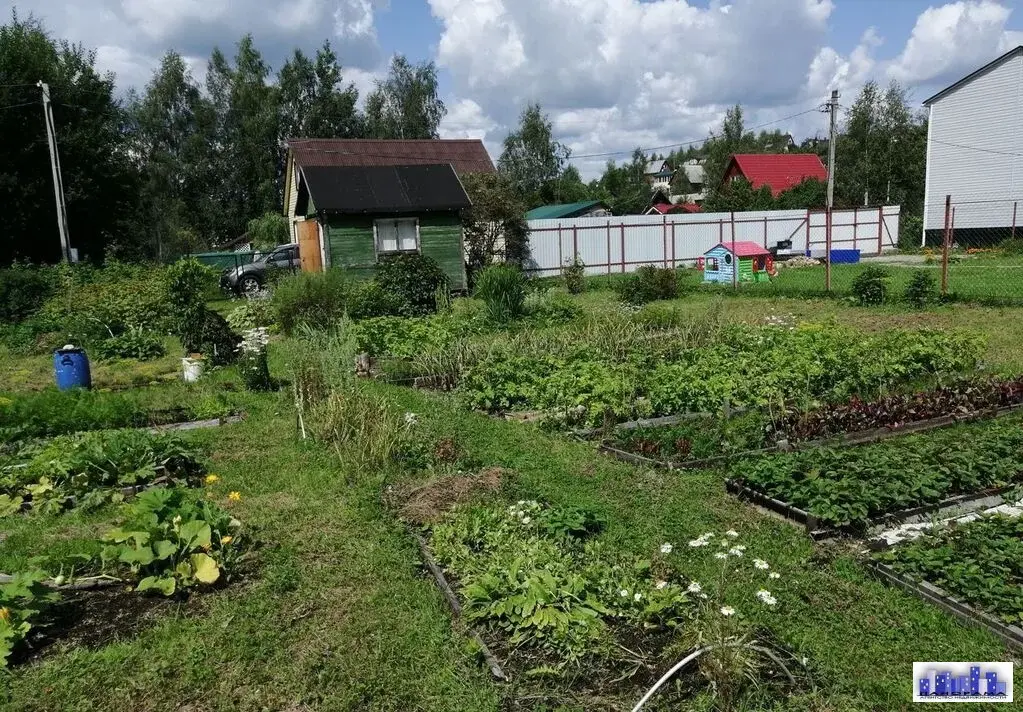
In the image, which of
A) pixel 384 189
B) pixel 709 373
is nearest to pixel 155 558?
pixel 709 373

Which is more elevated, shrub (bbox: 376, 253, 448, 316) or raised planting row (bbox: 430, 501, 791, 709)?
shrub (bbox: 376, 253, 448, 316)

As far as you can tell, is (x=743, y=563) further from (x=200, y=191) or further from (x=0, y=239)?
(x=200, y=191)

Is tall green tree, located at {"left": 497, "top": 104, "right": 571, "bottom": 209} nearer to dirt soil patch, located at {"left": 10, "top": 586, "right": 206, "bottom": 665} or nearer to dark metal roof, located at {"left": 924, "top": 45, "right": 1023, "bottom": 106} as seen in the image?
dark metal roof, located at {"left": 924, "top": 45, "right": 1023, "bottom": 106}

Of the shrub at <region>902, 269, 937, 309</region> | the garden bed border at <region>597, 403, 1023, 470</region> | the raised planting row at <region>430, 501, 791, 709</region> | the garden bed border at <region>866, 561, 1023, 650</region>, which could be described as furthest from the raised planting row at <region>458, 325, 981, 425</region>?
the shrub at <region>902, 269, 937, 309</region>

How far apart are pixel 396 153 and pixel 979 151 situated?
23458 mm

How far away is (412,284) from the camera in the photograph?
48.4ft

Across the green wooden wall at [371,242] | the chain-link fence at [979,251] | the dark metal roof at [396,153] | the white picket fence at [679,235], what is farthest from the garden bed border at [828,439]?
the dark metal roof at [396,153]

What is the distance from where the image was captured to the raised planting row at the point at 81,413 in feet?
22.1

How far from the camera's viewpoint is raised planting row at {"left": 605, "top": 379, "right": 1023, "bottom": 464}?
18.7ft

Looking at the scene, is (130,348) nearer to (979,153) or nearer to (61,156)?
(61,156)

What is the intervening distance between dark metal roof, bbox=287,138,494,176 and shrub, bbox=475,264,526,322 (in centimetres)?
1424

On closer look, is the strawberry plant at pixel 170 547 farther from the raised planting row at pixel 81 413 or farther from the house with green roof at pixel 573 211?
the house with green roof at pixel 573 211

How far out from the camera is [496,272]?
41.1 ft

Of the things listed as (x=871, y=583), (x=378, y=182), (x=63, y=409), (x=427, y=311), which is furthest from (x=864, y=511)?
(x=378, y=182)
